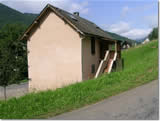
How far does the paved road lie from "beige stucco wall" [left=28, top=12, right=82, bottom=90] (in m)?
7.84

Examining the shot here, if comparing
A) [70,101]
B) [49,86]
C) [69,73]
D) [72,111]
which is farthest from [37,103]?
[49,86]

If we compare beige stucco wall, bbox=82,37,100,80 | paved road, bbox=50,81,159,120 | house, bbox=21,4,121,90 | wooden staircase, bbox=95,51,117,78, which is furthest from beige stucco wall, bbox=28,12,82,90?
paved road, bbox=50,81,159,120

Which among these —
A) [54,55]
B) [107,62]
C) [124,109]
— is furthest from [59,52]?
[124,109]

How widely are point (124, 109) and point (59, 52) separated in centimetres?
1021

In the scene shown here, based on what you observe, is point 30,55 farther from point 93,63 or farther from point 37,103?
point 37,103

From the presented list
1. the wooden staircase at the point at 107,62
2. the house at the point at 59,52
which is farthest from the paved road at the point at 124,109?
the wooden staircase at the point at 107,62

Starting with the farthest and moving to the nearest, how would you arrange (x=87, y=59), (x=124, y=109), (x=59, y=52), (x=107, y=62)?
(x=107, y=62) < (x=87, y=59) < (x=59, y=52) < (x=124, y=109)

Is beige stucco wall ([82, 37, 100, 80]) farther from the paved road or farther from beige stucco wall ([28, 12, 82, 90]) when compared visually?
the paved road

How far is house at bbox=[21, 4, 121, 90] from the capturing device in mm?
13461

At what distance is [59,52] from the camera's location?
14.1m

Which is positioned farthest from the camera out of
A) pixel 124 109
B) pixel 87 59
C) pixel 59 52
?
pixel 87 59

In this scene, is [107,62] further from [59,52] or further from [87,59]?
[59,52]

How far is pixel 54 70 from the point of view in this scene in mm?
14297

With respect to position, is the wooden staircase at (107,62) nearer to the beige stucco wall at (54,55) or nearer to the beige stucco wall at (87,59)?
the beige stucco wall at (87,59)
